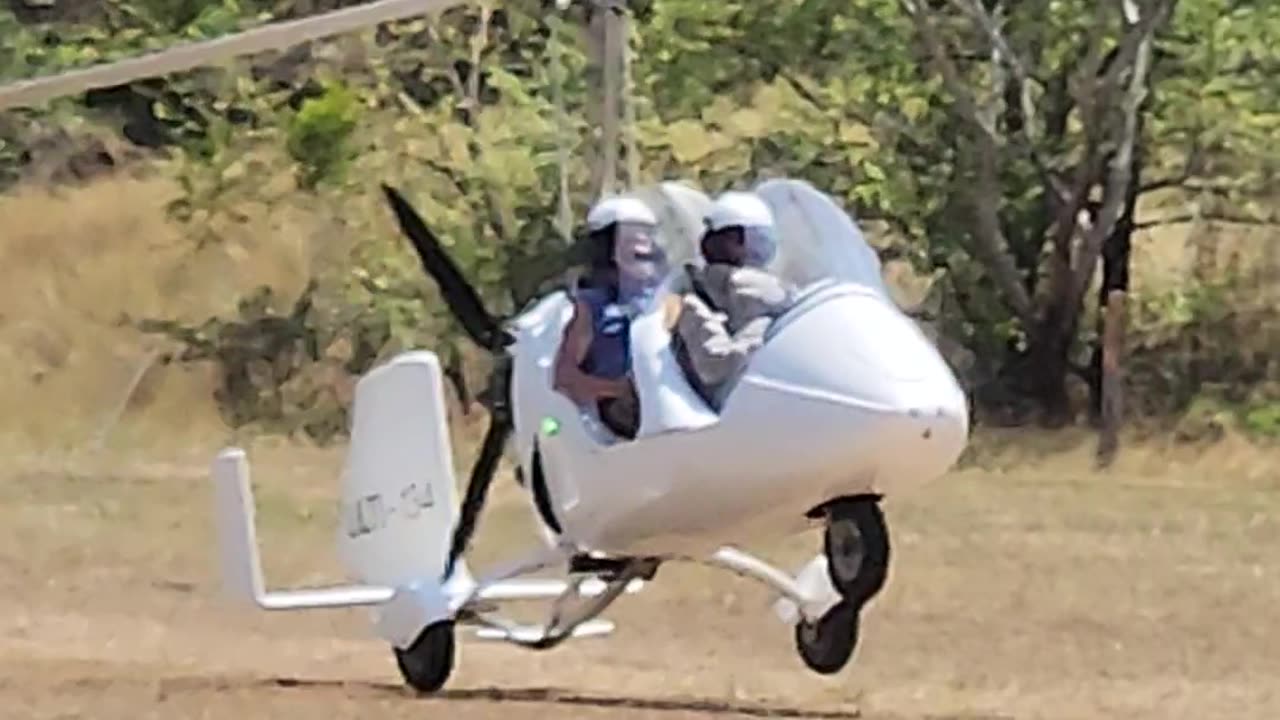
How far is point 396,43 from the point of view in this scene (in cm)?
2308

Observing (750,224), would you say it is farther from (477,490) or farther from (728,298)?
(477,490)

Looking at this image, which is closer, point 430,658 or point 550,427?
point 550,427

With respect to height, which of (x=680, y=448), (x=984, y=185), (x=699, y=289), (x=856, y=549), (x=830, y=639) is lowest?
(x=984, y=185)

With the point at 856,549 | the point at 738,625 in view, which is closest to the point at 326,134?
the point at 738,625

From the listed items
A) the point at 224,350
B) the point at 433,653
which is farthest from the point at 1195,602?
the point at 224,350

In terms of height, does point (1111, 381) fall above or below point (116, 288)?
above

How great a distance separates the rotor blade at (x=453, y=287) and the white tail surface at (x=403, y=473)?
0.27 meters

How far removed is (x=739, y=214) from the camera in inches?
326

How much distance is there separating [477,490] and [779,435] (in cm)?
241

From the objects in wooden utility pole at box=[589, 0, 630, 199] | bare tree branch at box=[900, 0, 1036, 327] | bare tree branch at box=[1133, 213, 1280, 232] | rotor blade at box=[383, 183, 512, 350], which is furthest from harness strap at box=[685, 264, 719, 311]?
bare tree branch at box=[1133, 213, 1280, 232]

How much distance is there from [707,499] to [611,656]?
3.45 meters

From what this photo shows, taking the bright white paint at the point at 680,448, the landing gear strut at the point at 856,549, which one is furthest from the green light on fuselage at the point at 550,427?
the landing gear strut at the point at 856,549

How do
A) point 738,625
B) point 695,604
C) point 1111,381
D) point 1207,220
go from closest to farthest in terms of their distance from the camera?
point 738,625, point 695,604, point 1111,381, point 1207,220

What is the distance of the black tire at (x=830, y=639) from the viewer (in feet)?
27.3
